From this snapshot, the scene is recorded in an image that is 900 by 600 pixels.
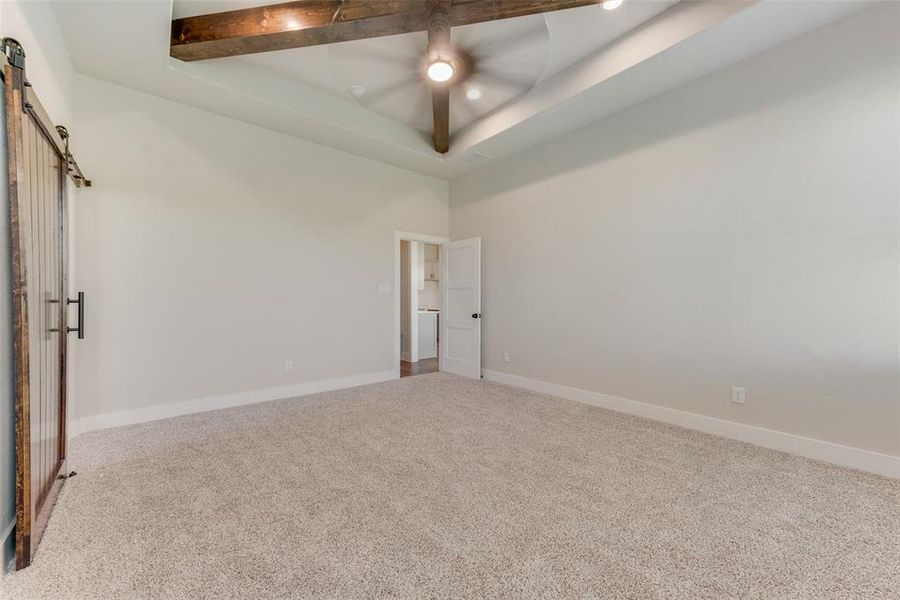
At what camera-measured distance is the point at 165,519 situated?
1815 mm

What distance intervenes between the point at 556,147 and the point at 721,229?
2.03 m

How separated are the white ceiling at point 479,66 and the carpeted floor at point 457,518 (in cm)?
307

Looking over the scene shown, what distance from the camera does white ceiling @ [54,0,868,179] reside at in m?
2.50

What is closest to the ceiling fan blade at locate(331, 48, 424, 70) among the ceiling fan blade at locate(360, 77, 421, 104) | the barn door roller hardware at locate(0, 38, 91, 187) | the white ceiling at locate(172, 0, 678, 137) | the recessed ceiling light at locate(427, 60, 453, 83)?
the white ceiling at locate(172, 0, 678, 137)

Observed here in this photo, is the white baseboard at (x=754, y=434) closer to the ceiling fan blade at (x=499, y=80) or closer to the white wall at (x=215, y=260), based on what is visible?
the white wall at (x=215, y=260)

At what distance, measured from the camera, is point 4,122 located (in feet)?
4.81

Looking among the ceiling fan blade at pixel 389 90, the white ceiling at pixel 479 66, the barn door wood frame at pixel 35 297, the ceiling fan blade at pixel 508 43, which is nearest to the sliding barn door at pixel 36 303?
the barn door wood frame at pixel 35 297

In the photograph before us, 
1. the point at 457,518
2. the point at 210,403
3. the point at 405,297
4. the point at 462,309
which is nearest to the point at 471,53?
the point at 462,309

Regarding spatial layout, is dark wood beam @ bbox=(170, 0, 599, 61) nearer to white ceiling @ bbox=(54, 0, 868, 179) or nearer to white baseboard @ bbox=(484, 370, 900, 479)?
white ceiling @ bbox=(54, 0, 868, 179)

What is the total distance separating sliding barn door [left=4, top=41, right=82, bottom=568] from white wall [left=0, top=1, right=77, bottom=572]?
51 millimetres

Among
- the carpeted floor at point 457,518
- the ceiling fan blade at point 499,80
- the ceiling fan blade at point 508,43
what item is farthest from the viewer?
the ceiling fan blade at point 499,80

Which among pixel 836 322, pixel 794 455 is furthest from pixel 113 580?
pixel 836 322

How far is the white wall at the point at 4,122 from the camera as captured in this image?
1449 millimetres

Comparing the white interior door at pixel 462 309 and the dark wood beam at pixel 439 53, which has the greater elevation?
the dark wood beam at pixel 439 53
